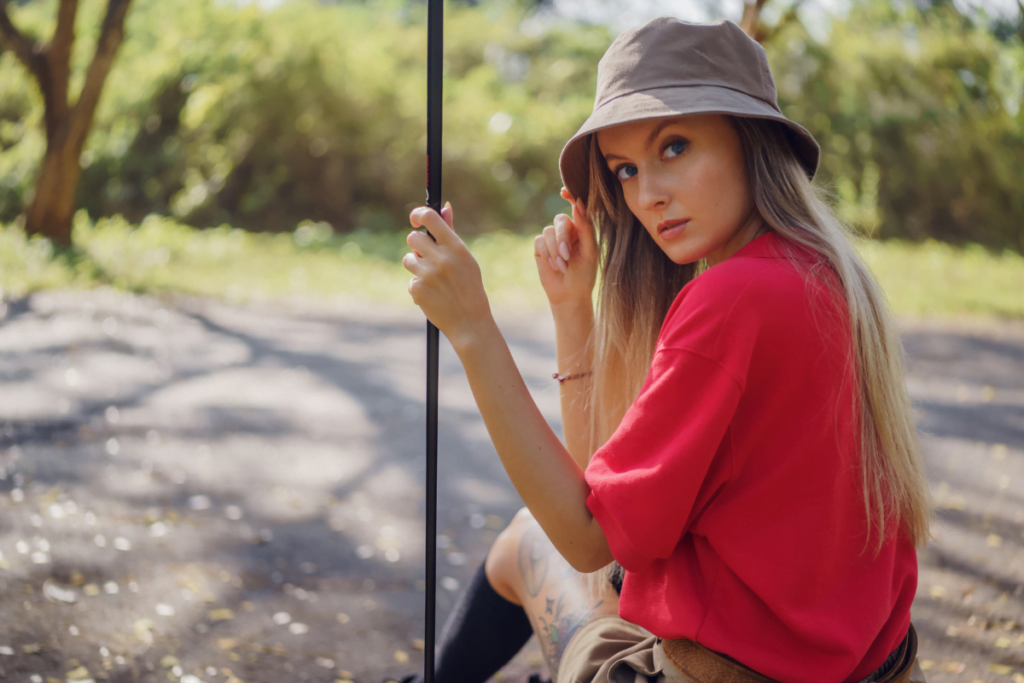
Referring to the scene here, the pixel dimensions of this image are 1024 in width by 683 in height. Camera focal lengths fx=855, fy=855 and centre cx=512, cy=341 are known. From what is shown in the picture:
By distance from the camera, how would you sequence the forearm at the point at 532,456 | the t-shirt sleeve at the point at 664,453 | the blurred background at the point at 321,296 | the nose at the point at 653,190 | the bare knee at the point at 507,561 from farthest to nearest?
the blurred background at the point at 321,296 → the bare knee at the point at 507,561 → the nose at the point at 653,190 → the forearm at the point at 532,456 → the t-shirt sleeve at the point at 664,453

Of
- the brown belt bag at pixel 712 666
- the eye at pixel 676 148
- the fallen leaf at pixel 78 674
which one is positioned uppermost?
the eye at pixel 676 148

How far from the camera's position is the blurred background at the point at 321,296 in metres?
2.68

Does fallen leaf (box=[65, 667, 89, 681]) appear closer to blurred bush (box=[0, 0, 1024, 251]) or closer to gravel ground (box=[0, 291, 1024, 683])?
gravel ground (box=[0, 291, 1024, 683])

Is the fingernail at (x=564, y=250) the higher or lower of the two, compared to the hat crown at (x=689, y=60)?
lower

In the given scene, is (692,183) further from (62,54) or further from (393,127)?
(393,127)

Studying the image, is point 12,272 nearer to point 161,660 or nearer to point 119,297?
point 119,297

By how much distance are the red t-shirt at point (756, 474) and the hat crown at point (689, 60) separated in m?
0.30

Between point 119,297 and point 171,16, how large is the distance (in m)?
6.38

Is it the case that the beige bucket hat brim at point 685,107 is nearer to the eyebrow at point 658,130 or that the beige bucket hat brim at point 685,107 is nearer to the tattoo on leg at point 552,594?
the eyebrow at point 658,130

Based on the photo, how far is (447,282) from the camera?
1304mm

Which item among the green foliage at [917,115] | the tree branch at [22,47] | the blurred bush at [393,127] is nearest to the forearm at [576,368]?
the tree branch at [22,47]

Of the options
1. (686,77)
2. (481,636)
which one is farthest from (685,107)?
(481,636)

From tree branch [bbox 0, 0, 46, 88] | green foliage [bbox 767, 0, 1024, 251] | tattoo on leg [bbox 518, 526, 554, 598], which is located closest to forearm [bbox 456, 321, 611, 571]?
tattoo on leg [bbox 518, 526, 554, 598]

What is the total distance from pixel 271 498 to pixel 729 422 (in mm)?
2743
